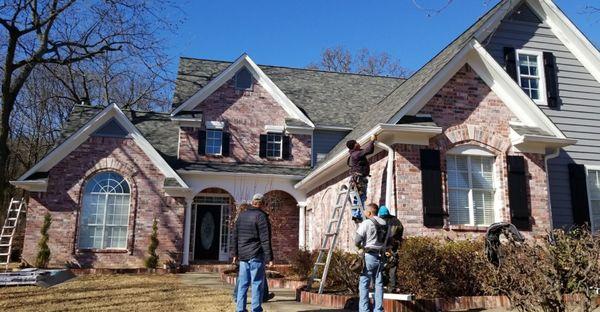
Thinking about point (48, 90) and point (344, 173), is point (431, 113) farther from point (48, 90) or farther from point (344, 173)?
point (48, 90)

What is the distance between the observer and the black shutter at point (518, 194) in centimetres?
1055

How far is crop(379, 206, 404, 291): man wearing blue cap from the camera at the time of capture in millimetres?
7930

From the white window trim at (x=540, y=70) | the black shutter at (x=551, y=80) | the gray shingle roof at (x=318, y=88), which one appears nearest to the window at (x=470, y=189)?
the white window trim at (x=540, y=70)

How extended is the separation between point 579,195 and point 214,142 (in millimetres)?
12323

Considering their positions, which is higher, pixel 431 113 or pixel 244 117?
pixel 244 117

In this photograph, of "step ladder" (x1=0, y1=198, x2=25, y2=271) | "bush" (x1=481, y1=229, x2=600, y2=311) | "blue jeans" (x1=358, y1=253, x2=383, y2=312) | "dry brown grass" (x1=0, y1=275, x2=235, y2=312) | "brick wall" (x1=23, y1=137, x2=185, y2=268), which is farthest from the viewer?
"brick wall" (x1=23, y1=137, x2=185, y2=268)

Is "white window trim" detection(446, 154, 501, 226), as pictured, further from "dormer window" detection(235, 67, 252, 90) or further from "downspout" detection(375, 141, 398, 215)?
"dormer window" detection(235, 67, 252, 90)

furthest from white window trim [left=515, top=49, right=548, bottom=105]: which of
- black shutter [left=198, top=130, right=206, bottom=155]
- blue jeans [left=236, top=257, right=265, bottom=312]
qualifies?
black shutter [left=198, top=130, right=206, bottom=155]

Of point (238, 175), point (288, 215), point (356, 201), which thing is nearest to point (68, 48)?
point (238, 175)

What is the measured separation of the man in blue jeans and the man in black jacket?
4.57ft

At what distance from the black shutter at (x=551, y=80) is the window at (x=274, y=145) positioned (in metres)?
9.68

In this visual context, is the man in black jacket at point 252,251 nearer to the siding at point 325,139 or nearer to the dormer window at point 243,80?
the siding at point 325,139

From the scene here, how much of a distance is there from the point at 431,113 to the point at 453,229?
2.59 meters

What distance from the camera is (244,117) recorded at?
62.7 feet
